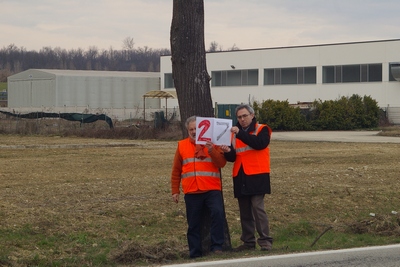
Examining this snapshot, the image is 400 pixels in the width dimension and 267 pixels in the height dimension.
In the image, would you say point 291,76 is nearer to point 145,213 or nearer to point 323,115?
point 323,115

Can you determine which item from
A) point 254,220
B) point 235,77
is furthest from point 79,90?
point 254,220

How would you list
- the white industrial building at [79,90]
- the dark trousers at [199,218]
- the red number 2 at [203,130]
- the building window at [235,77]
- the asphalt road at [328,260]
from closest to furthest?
the asphalt road at [328,260]
the red number 2 at [203,130]
the dark trousers at [199,218]
the building window at [235,77]
the white industrial building at [79,90]

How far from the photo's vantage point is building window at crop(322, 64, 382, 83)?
195ft

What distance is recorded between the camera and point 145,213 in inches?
462

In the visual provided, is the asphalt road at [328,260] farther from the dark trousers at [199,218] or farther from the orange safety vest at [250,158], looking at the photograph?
the orange safety vest at [250,158]

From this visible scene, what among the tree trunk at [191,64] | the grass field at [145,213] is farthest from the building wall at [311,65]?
the tree trunk at [191,64]

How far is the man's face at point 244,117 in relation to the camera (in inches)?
360

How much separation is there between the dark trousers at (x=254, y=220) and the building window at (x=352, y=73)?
2035 inches

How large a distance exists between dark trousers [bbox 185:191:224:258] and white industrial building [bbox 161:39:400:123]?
165 ft

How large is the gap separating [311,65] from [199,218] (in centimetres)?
5436

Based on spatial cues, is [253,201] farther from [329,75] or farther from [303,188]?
[329,75]

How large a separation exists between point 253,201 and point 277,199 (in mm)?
4045

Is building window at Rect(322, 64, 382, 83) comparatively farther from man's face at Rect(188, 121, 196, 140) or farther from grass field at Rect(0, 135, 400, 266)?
man's face at Rect(188, 121, 196, 140)

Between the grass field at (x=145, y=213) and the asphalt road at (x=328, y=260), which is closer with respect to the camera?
the asphalt road at (x=328, y=260)
